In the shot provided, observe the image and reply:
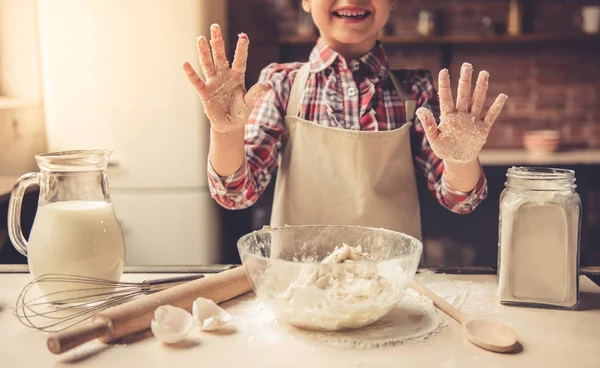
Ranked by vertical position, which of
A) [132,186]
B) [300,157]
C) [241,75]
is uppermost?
[241,75]

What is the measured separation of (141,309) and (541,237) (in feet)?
1.77

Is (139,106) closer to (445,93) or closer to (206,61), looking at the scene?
(206,61)

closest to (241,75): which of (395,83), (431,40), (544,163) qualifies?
(395,83)

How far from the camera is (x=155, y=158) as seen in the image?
2469 millimetres

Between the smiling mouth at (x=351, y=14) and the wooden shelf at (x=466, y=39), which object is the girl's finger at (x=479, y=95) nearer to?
the smiling mouth at (x=351, y=14)

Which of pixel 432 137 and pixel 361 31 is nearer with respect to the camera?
pixel 432 137

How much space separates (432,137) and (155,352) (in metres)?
0.51

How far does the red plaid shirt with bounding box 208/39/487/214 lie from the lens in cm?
137

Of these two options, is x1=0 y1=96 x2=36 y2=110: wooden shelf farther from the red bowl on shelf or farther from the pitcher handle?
the red bowl on shelf

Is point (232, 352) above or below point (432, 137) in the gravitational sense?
below

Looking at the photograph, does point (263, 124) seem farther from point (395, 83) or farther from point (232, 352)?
point (232, 352)

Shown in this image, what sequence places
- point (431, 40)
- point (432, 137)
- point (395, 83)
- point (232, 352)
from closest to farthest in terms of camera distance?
point (232, 352), point (432, 137), point (395, 83), point (431, 40)

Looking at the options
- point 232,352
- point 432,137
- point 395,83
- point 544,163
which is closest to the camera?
point 232,352

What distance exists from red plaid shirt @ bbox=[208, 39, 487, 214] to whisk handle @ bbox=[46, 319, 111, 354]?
2.11 ft
